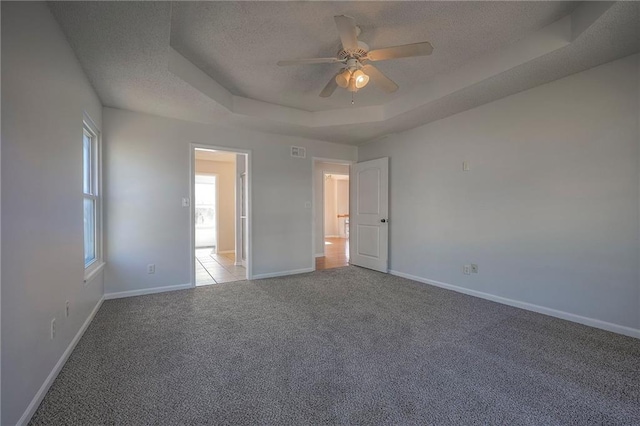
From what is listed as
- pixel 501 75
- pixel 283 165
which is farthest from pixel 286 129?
pixel 501 75

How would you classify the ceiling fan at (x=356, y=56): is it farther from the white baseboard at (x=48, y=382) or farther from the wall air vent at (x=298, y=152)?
the white baseboard at (x=48, y=382)

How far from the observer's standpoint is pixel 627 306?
2.42 meters

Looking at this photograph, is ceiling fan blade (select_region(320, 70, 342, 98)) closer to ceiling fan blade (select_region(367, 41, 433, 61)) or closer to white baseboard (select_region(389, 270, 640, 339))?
ceiling fan blade (select_region(367, 41, 433, 61))

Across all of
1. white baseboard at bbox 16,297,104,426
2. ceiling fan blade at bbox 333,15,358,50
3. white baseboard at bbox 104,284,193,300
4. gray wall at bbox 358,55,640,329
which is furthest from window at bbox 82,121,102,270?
gray wall at bbox 358,55,640,329

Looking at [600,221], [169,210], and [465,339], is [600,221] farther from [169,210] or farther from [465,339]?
[169,210]

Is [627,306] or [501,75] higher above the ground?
[501,75]

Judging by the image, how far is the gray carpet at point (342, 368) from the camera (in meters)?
1.52

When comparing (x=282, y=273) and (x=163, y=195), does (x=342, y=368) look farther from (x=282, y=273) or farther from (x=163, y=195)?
(x=163, y=195)

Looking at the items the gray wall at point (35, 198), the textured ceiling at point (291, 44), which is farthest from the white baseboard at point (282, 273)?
the textured ceiling at point (291, 44)

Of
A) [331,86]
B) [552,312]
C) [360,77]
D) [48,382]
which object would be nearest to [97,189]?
[48,382]

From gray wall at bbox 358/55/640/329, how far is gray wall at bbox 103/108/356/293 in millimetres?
2345

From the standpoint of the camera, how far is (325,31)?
2.29 m

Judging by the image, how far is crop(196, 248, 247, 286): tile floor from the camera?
174 inches

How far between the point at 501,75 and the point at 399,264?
2.93 m
